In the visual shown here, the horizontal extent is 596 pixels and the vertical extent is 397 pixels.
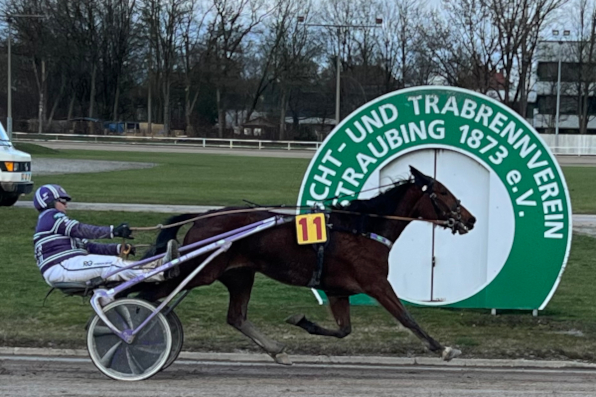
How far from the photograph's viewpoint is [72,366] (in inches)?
251

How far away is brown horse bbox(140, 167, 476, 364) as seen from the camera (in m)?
6.18

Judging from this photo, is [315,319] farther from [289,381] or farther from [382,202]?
[289,381]

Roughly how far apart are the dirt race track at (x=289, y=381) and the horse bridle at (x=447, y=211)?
3.82 feet

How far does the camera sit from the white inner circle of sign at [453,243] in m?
8.49

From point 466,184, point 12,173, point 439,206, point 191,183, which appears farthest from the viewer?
point 191,183

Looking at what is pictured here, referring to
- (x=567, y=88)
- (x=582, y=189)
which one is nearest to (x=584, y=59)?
(x=567, y=88)

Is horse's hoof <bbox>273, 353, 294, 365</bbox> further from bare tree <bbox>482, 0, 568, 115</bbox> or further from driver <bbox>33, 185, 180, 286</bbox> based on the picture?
bare tree <bbox>482, 0, 568, 115</bbox>

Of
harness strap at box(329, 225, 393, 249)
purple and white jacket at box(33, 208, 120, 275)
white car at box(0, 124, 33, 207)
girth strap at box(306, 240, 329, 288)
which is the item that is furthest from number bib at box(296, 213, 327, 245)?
white car at box(0, 124, 33, 207)

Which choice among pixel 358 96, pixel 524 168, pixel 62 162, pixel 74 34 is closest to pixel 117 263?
pixel 524 168

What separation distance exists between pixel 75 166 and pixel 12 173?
17.3m

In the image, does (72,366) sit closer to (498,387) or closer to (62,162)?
(498,387)

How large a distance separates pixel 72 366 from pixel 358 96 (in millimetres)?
61976

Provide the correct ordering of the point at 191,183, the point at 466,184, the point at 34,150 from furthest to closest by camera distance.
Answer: the point at 34,150 → the point at 191,183 → the point at 466,184

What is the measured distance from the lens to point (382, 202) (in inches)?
261
